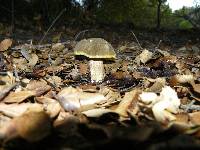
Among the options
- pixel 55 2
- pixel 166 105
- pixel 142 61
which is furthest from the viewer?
pixel 55 2

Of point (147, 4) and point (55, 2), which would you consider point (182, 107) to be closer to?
point (55, 2)

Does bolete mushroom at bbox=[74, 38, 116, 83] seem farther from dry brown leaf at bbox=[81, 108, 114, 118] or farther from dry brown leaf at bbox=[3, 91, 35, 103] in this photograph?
dry brown leaf at bbox=[81, 108, 114, 118]

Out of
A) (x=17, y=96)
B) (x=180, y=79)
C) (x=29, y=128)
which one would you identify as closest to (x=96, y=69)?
(x=180, y=79)

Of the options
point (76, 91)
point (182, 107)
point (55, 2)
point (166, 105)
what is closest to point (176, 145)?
point (166, 105)

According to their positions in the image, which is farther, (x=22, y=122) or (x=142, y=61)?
(x=142, y=61)

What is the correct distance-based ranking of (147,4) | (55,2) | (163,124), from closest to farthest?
(163,124) → (55,2) → (147,4)

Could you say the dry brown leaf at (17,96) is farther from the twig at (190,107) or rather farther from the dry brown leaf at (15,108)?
the twig at (190,107)

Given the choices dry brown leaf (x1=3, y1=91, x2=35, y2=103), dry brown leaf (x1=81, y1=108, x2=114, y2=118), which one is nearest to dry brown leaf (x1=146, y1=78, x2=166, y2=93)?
dry brown leaf (x1=81, y1=108, x2=114, y2=118)
